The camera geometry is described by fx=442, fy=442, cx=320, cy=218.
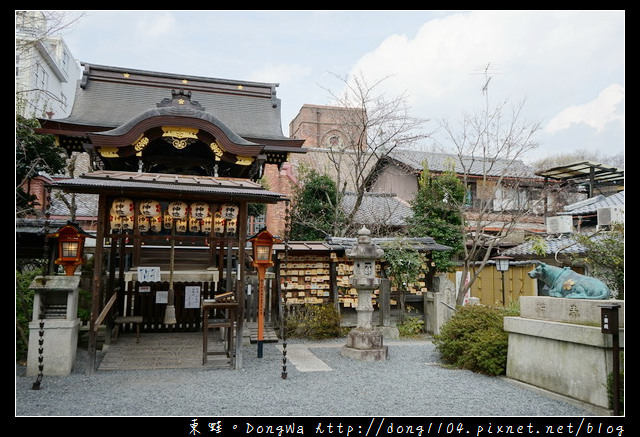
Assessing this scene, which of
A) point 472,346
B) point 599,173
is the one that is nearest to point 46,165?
point 472,346

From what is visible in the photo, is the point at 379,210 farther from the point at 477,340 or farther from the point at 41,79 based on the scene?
the point at 41,79

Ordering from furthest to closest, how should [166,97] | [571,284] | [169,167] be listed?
1. [166,97]
2. [169,167]
3. [571,284]

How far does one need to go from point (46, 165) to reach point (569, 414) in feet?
47.9

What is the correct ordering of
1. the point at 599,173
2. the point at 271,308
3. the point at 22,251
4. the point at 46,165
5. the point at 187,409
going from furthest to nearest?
the point at 599,173 → the point at 271,308 → the point at 46,165 → the point at 22,251 → the point at 187,409

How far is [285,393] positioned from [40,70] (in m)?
20.9

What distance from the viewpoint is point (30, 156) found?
1348cm

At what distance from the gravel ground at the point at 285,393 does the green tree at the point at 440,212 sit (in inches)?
369

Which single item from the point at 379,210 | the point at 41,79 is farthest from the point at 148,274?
the point at 379,210

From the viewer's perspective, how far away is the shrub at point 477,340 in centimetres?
897

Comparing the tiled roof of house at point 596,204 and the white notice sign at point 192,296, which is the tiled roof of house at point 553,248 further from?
the white notice sign at point 192,296

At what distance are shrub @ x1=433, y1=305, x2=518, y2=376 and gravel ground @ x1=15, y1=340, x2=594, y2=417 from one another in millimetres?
315

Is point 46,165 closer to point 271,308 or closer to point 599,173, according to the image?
point 271,308

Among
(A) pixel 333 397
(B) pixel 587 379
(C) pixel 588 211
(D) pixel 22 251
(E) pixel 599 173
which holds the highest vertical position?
(E) pixel 599 173

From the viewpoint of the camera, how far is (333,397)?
7359mm
